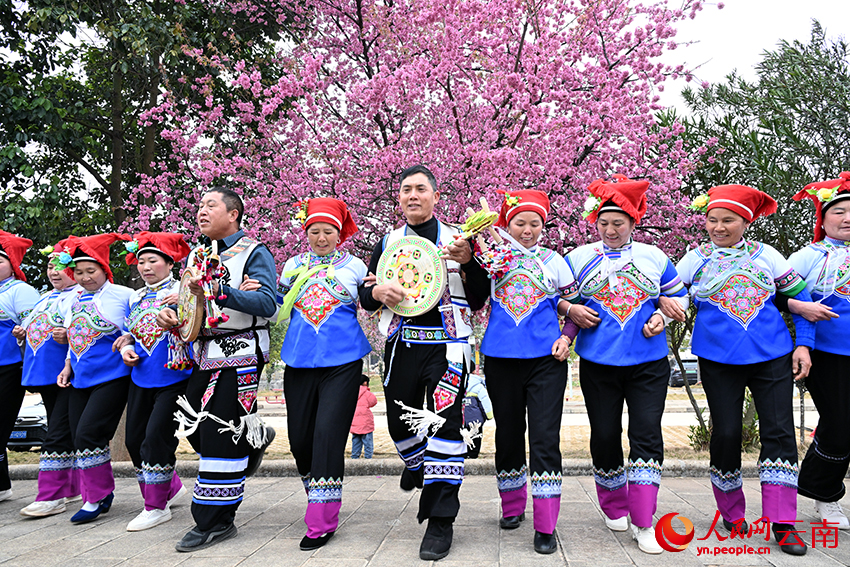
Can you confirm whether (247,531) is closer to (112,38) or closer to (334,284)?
(334,284)

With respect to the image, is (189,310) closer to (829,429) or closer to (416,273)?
(416,273)

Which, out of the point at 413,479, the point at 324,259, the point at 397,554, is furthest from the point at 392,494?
the point at 324,259

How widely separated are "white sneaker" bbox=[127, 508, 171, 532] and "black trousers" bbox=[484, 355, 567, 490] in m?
2.43

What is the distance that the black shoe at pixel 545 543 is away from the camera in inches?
127

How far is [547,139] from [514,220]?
442 centimetres

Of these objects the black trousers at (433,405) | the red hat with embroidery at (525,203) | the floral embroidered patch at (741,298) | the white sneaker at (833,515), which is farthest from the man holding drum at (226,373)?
the white sneaker at (833,515)

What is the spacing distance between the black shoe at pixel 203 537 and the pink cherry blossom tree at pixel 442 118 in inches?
193

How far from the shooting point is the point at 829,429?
376 centimetres

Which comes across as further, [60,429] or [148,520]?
[60,429]

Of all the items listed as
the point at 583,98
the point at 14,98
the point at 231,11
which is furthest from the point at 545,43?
the point at 14,98

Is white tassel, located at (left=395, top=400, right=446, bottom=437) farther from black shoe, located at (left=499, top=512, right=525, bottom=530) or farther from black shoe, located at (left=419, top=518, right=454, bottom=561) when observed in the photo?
black shoe, located at (left=499, top=512, right=525, bottom=530)

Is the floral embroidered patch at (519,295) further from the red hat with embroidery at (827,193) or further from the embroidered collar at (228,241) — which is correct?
the red hat with embroidery at (827,193)

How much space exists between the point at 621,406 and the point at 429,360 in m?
1.21

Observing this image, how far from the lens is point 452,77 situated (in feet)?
27.7
